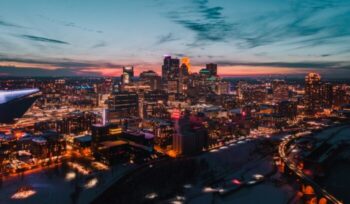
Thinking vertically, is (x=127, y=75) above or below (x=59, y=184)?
above

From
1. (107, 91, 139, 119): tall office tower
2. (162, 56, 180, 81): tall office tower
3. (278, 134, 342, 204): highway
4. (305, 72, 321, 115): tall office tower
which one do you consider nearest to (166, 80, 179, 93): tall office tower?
(162, 56, 180, 81): tall office tower

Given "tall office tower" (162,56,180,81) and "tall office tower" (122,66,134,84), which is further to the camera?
"tall office tower" (162,56,180,81)

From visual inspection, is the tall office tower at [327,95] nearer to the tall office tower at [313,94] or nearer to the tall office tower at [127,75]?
the tall office tower at [313,94]

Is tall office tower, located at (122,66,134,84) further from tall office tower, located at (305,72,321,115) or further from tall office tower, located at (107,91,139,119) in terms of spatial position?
tall office tower, located at (305,72,321,115)

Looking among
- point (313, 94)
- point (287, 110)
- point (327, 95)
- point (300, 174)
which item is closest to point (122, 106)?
point (287, 110)

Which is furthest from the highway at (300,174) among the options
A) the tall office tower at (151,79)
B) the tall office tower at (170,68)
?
the tall office tower at (170,68)

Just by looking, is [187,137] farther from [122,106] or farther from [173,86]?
[173,86]

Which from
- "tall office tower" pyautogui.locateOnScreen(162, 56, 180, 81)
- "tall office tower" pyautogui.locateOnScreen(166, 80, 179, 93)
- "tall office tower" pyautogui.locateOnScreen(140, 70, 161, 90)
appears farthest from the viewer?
"tall office tower" pyautogui.locateOnScreen(162, 56, 180, 81)
